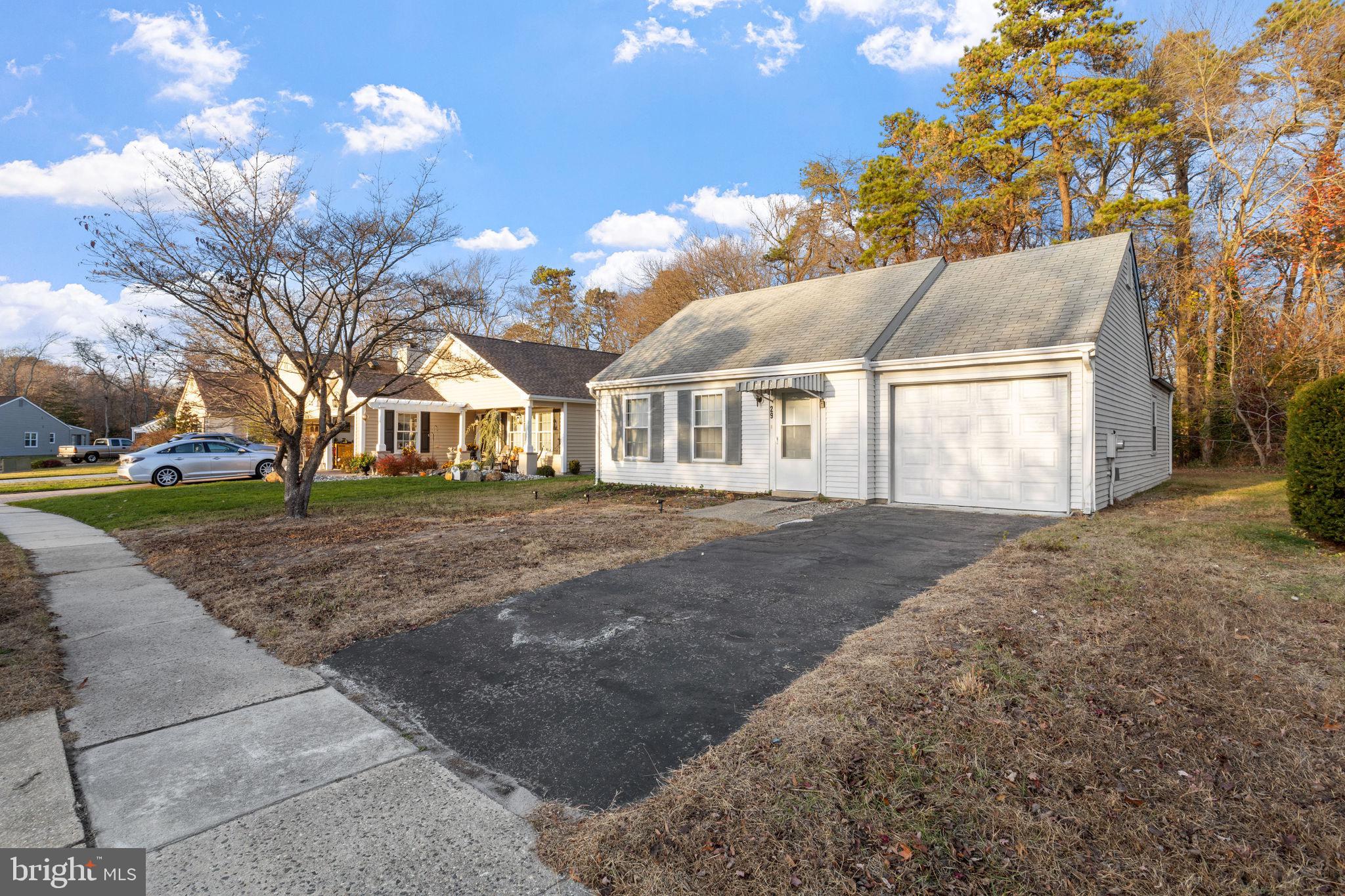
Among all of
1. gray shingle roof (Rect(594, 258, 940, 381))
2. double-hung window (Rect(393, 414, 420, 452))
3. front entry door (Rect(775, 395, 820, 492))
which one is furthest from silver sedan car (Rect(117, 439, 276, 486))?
front entry door (Rect(775, 395, 820, 492))

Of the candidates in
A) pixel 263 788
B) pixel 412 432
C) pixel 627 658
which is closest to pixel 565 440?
pixel 412 432

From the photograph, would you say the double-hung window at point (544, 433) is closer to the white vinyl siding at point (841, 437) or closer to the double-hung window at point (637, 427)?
the double-hung window at point (637, 427)

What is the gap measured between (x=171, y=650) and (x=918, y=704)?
4.97 m

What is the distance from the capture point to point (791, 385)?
11.7 metres

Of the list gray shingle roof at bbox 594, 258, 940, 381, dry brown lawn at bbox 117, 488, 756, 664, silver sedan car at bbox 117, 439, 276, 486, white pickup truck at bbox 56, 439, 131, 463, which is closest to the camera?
dry brown lawn at bbox 117, 488, 756, 664

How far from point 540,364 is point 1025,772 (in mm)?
21228

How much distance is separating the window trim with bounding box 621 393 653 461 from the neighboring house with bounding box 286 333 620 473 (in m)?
4.26

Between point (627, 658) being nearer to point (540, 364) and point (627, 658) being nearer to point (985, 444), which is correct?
point (985, 444)

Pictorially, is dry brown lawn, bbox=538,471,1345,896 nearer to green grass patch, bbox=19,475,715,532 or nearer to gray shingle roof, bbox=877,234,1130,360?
gray shingle roof, bbox=877,234,1130,360

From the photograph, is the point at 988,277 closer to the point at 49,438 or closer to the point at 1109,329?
the point at 1109,329

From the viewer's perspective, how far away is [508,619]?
16.3ft

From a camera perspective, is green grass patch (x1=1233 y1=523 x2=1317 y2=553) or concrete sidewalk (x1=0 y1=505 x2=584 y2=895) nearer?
concrete sidewalk (x1=0 y1=505 x2=584 y2=895)

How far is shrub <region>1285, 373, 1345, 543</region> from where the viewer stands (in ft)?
21.8

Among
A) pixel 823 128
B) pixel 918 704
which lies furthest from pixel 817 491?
pixel 823 128
